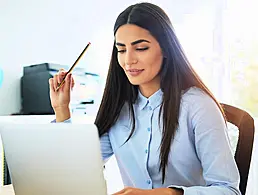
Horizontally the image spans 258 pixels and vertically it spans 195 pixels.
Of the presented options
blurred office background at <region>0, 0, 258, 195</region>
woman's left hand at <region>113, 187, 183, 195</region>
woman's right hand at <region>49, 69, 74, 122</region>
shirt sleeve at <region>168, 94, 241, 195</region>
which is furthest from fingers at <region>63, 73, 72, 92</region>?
blurred office background at <region>0, 0, 258, 195</region>

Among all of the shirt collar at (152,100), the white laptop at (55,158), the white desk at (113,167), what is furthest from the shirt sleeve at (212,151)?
the white desk at (113,167)

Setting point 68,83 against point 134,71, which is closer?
point 134,71

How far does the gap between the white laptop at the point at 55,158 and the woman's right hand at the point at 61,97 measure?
1.33ft

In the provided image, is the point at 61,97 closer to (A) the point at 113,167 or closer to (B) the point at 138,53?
(B) the point at 138,53

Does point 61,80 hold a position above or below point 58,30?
below

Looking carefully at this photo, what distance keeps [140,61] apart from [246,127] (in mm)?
330

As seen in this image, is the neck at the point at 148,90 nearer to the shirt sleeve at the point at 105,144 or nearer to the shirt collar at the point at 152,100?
the shirt collar at the point at 152,100

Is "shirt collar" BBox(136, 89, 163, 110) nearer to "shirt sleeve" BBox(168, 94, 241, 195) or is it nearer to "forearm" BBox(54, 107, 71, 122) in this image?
"shirt sleeve" BBox(168, 94, 241, 195)

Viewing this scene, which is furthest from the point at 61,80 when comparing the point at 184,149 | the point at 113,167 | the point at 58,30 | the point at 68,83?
the point at 58,30

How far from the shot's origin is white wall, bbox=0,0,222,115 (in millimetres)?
2064

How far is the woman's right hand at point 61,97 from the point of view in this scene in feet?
3.81

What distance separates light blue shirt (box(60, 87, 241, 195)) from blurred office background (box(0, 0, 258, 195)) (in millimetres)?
1077

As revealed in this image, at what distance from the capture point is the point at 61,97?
1168mm

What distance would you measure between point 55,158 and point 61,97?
50 cm
